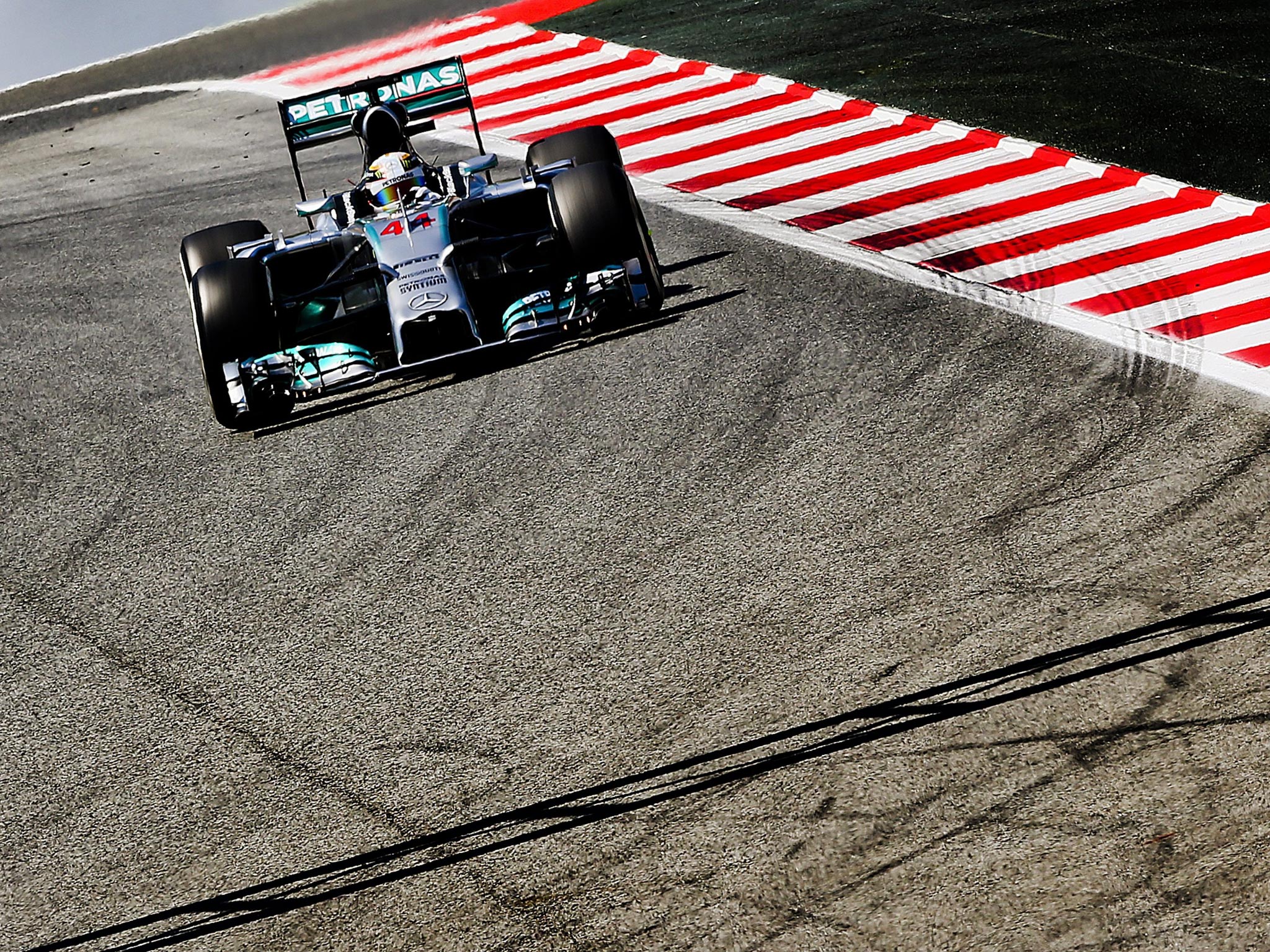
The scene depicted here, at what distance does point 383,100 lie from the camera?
10.0m

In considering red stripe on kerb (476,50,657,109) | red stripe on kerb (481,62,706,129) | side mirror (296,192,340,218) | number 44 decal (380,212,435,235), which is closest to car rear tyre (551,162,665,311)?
number 44 decal (380,212,435,235)

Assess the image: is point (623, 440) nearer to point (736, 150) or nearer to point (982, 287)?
point (982, 287)

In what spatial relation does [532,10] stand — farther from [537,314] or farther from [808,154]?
[537,314]

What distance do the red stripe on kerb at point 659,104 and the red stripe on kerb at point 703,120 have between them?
432mm

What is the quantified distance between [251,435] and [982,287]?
4.25 m

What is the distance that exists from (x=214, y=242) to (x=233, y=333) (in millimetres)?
1418

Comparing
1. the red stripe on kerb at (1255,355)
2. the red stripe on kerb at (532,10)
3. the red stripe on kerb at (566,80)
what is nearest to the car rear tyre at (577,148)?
the red stripe on kerb at (1255,355)

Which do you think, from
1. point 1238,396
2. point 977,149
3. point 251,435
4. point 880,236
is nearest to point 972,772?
point 1238,396

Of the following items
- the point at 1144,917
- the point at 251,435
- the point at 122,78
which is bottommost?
the point at 1144,917

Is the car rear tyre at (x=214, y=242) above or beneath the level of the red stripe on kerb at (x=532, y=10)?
beneath

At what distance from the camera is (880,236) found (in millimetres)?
10195

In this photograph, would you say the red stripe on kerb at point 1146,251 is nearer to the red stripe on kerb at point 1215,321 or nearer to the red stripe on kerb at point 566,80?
the red stripe on kerb at point 1215,321

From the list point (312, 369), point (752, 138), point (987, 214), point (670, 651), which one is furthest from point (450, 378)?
point (752, 138)

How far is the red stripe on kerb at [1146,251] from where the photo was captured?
360 inches
